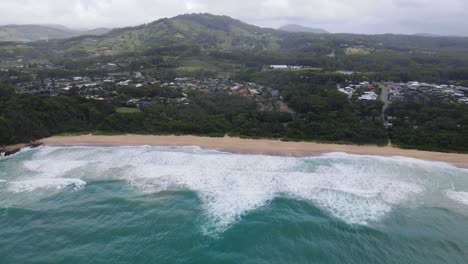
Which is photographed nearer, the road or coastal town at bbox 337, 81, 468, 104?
the road

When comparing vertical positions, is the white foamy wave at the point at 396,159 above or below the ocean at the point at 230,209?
above

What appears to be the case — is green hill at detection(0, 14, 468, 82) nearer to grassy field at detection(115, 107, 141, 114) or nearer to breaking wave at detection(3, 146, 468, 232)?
grassy field at detection(115, 107, 141, 114)

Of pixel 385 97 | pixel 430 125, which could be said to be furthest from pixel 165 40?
pixel 430 125

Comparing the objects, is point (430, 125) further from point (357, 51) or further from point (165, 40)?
point (165, 40)

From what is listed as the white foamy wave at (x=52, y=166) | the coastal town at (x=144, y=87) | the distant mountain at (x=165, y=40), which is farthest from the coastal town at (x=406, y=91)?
the distant mountain at (x=165, y=40)

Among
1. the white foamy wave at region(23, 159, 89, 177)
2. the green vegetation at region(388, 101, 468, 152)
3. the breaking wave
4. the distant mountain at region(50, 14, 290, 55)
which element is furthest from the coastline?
the distant mountain at region(50, 14, 290, 55)

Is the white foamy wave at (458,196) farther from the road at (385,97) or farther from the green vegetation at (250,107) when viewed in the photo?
the road at (385,97)

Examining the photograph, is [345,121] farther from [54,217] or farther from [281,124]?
[54,217]
